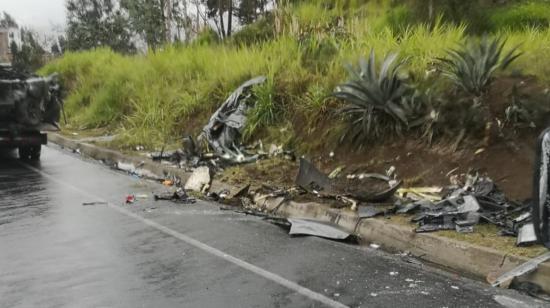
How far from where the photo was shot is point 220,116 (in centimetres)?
1185

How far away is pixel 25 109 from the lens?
12.3 metres

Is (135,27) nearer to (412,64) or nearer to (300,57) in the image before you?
(300,57)

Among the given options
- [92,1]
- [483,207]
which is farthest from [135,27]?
[483,207]

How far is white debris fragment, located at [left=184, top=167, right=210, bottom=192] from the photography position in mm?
9555

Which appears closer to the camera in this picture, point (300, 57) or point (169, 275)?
point (169, 275)

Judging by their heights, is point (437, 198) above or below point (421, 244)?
above

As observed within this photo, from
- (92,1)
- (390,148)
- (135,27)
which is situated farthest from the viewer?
(92,1)

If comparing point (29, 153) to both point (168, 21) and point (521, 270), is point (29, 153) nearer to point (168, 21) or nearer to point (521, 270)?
point (521, 270)

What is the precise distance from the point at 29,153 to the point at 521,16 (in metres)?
10.7

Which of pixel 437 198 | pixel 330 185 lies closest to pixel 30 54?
pixel 330 185

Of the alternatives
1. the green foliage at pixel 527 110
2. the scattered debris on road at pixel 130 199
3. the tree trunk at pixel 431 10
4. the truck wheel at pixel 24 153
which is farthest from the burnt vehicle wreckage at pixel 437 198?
the truck wheel at pixel 24 153

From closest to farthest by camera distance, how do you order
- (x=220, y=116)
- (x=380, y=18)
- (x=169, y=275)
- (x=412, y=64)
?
1. (x=169, y=275)
2. (x=412, y=64)
3. (x=220, y=116)
4. (x=380, y=18)

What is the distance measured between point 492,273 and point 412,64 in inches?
189

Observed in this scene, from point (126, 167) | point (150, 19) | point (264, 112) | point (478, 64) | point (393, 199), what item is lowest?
point (126, 167)
